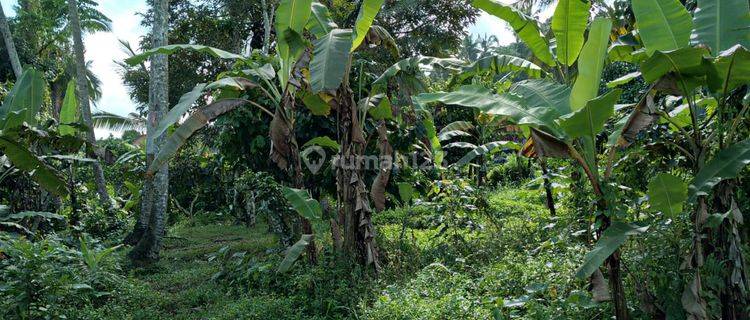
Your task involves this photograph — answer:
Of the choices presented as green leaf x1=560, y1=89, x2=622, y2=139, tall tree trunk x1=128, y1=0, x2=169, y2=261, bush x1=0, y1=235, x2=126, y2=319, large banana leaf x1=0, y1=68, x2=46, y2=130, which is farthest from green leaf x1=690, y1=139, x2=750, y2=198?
large banana leaf x1=0, y1=68, x2=46, y2=130

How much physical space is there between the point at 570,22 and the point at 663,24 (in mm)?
639

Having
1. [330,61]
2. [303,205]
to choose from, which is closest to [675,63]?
[330,61]

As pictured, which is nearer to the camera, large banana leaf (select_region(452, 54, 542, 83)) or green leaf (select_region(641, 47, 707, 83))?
green leaf (select_region(641, 47, 707, 83))

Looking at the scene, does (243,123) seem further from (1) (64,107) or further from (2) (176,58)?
(2) (176,58)

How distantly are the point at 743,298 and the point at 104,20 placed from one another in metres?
26.8

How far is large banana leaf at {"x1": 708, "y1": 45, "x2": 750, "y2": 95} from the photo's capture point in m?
3.19

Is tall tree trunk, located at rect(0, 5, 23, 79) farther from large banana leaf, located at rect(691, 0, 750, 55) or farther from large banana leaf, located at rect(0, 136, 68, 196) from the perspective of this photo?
large banana leaf, located at rect(691, 0, 750, 55)

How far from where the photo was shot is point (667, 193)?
11.5 feet

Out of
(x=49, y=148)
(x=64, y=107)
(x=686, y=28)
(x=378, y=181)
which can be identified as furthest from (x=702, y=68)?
(x=64, y=107)

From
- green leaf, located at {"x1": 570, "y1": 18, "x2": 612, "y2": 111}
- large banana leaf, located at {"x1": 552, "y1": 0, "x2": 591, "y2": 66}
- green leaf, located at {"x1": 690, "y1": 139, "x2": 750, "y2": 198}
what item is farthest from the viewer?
large banana leaf, located at {"x1": 552, "y1": 0, "x2": 591, "y2": 66}

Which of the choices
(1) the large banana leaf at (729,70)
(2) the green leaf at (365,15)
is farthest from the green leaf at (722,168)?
(2) the green leaf at (365,15)

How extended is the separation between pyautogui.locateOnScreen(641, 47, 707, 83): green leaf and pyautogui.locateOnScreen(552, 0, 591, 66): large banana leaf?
0.85 metres

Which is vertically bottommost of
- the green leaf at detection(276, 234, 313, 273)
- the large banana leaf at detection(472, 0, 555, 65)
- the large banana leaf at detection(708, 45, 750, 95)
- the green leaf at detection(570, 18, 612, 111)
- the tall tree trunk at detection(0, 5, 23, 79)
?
the green leaf at detection(276, 234, 313, 273)

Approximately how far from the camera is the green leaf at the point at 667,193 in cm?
345
